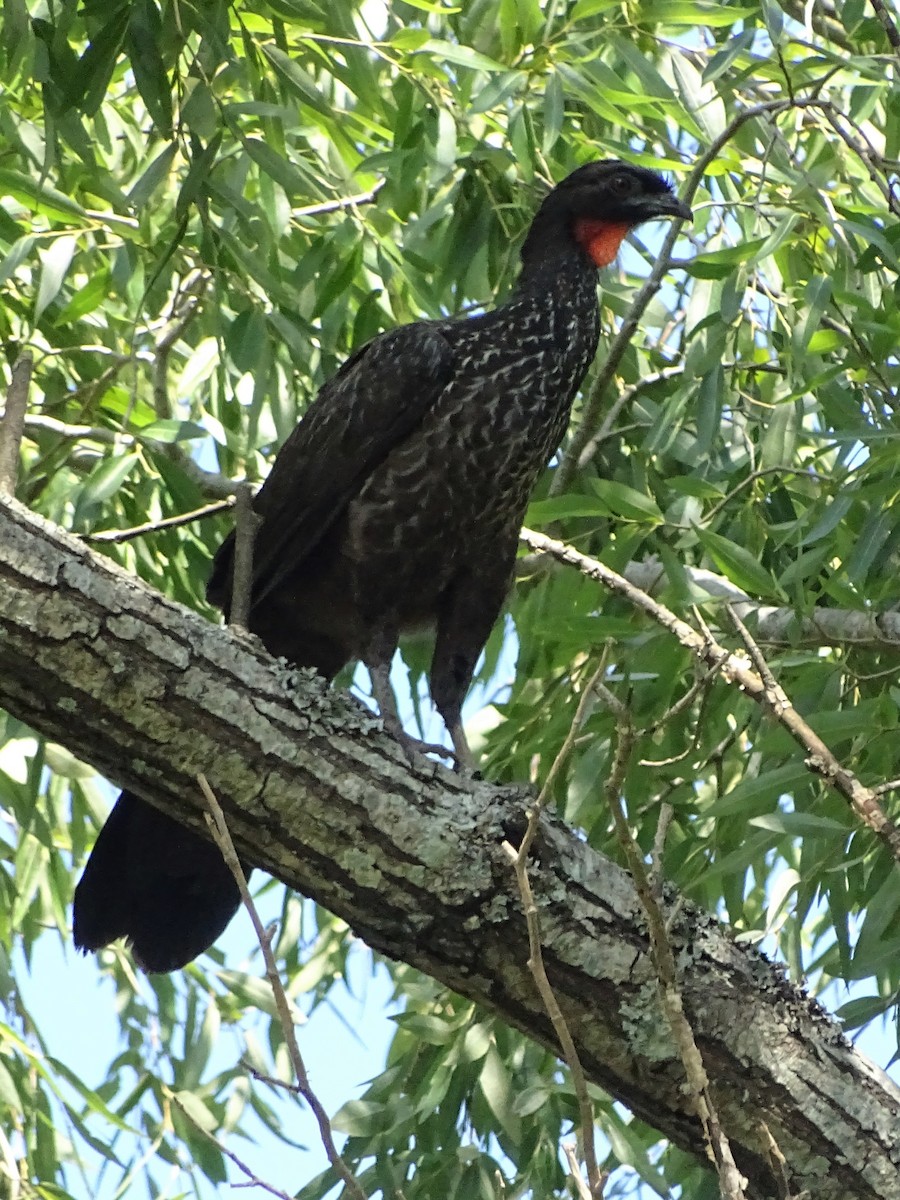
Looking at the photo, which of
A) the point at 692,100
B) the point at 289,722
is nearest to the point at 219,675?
the point at 289,722

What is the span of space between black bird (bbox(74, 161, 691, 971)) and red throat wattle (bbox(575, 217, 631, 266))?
17 cm

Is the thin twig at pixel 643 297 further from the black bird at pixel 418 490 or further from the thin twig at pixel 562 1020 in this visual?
the thin twig at pixel 562 1020

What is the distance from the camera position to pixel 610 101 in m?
2.96

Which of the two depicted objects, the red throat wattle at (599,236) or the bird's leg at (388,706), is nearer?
the bird's leg at (388,706)

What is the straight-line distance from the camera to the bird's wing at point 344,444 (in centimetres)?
311

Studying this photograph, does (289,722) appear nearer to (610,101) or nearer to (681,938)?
(681,938)

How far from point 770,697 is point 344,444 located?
1.33 metres

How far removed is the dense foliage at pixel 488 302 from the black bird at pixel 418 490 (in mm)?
115

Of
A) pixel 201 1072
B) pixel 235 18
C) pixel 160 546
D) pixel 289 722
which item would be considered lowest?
pixel 289 722

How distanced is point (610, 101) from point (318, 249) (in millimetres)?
607

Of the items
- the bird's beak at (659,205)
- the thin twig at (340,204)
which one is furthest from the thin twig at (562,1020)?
the bird's beak at (659,205)

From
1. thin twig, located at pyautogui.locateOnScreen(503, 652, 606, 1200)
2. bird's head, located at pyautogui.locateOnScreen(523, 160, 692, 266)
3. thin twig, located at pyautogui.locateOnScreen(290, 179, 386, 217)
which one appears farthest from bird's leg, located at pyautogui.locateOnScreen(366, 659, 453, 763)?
thin twig, located at pyautogui.locateOnScreen(503, 652, 606, 1200)

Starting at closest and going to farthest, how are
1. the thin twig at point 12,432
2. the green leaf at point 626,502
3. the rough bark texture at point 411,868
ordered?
the rough bark texture at point 411,868 → the thin twig at point 12,432 → the green leaf at point 626,502

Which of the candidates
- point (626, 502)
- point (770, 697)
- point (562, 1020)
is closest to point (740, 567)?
point (626, 502)
